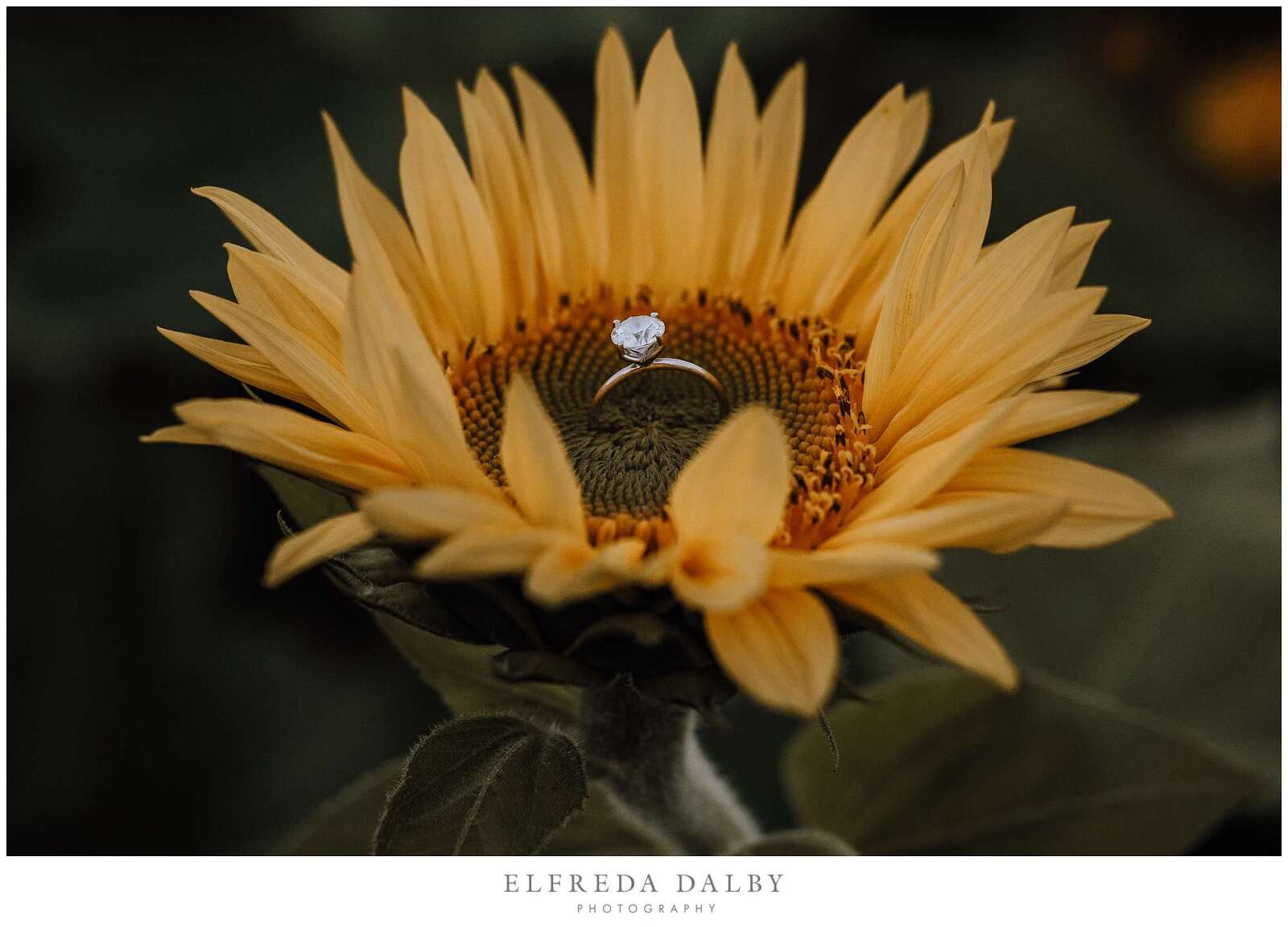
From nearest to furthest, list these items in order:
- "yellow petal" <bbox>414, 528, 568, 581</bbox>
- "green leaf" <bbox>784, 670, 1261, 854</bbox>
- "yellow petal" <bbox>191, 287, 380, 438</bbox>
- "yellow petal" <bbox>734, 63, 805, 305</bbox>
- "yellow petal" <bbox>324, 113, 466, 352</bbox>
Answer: "yellow petal" <bbox>414, 528, 568, 581</bbox>, "yellow petal" <bbox>191, 287, 380, 438</bbox>, "yellow petal" <bbox>324, 113, 466, 352</bbox>, "yellow petal" <bbox>734, 63, 805, 305</bbox>, "green leaf" <bbox>784, 670, 1261, 854</bbox>

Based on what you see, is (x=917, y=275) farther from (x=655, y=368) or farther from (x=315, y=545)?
(x=315, y=545)

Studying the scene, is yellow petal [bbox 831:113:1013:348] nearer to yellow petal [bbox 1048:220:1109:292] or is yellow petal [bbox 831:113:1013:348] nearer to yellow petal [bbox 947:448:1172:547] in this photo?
yellow petal [bbox 1048:220:1109:292]

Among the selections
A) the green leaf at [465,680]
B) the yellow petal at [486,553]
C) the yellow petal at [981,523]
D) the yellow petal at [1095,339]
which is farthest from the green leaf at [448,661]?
the yellow petal at [1095,339]

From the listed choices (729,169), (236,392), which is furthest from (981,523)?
(236,392)

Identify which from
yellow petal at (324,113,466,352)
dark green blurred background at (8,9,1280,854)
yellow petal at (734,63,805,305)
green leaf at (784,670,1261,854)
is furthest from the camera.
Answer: dark green blurred background at (8,9,1280,854)

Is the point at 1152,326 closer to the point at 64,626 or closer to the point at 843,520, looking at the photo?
the point at 843,520

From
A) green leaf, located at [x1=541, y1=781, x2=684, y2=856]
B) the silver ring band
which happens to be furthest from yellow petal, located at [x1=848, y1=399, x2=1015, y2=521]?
green leaf, located at [x1=541, y1=781, x2=684, y2=856]
